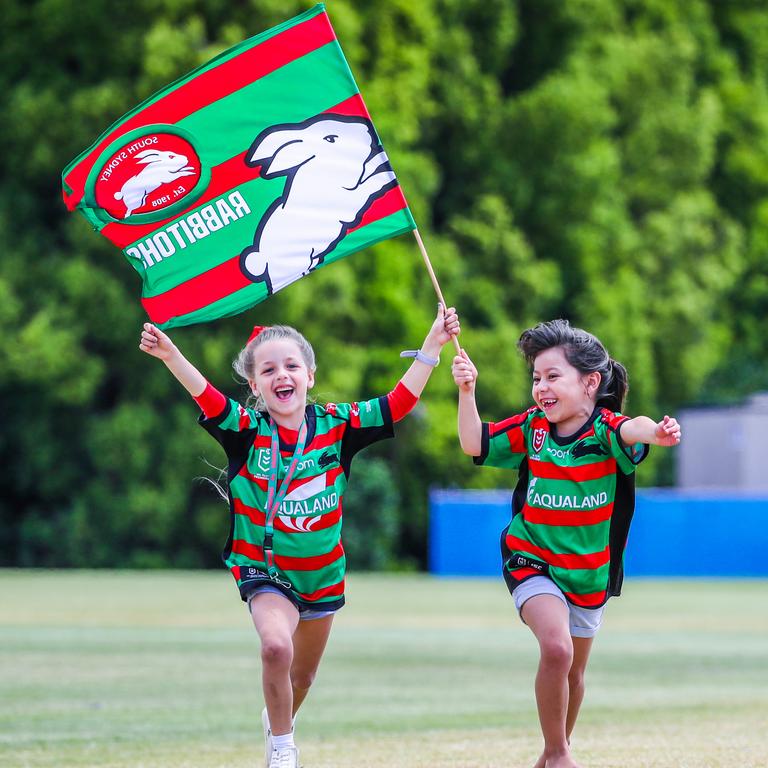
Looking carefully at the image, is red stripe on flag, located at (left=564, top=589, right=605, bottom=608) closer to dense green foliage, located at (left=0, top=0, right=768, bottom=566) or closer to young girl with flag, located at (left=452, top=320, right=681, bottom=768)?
young girl with flag, located at (left=452, top=320, right=681, bottom=768)

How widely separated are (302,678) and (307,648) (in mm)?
164

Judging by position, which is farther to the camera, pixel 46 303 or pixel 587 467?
pixel 46 303

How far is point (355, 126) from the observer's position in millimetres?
7262

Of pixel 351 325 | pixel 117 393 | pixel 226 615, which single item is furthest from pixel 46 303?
pixel 226 615

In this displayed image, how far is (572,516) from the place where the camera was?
6043 millimetres

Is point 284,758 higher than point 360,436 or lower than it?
lower

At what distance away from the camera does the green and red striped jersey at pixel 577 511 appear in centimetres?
605

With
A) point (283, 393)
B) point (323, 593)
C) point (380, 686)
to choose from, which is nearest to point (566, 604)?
point (323, 593)

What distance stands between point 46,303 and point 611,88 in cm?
1619

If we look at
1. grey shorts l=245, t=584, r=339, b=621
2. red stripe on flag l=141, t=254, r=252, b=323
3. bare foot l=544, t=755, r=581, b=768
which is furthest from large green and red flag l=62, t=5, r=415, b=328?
bare foot l=544, t=755, r=581, b=768

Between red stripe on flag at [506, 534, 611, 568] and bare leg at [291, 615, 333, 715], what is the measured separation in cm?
85

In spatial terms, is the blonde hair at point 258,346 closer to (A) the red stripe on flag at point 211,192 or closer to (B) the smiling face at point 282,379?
(B) the smiling face at point 282,379

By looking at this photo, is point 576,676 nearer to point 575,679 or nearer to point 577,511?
point 575,679

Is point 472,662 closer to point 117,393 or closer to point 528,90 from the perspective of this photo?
point 117,393
